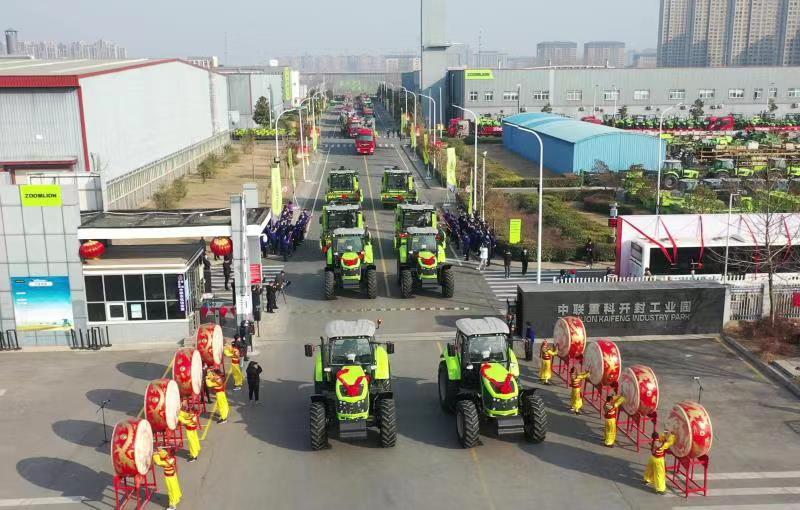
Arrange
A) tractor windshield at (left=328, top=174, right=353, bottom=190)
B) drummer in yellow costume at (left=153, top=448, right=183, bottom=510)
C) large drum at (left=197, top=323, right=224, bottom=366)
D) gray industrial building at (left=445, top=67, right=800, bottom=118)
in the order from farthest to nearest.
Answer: gray industrial building at (left=445, top=67, right=800, bottom=118) < tractor windshield at (left=328, top=174, right=353, bottom=190) < large drum at (left=197, top=323, right=224, bottom=366) < drummer in yellow costume at (left=153, top=448, right=183, bottom=510)

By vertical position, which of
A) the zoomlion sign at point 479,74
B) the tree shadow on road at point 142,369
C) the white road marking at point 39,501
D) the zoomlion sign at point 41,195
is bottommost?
the white road marking at point 39,501

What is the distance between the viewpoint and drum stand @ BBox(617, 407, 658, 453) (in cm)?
1695

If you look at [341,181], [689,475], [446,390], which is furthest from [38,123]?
[689,475]

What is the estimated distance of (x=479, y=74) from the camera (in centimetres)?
9738

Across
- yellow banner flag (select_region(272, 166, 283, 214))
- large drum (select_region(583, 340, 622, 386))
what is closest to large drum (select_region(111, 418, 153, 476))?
large drum (select_region(583, 340, 622, 386))

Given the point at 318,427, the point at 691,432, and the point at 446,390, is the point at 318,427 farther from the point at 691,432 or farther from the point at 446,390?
the point at 691,432

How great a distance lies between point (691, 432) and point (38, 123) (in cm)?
3795

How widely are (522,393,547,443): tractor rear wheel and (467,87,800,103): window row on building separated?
277 feet

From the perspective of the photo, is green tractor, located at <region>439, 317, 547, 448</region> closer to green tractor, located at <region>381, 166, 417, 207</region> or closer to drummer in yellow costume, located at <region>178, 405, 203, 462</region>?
drummer in yellow costume, located at <region>178, 405, 203, 462</region>

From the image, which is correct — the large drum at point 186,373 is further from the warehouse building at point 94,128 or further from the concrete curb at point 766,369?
the concrete curb at point 766,369

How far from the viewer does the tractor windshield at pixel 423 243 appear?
96.8 feet

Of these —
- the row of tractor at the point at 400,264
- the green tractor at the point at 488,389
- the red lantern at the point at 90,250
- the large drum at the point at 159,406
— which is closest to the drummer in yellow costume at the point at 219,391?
the large drum at the point at 159,406

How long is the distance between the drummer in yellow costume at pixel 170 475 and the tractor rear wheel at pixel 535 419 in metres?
7.47

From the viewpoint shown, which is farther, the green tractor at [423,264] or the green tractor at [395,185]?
the green tractor at [395,185]
